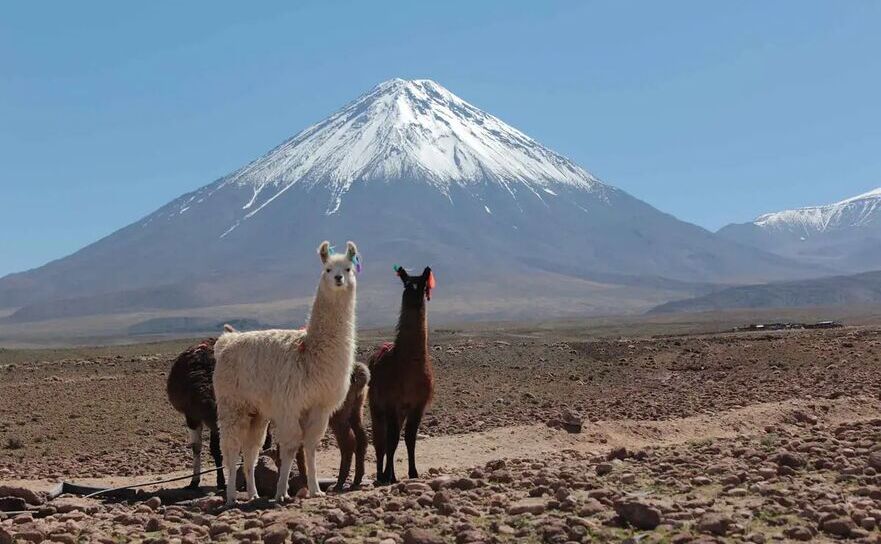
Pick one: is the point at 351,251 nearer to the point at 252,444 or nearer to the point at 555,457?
the point at 252,444

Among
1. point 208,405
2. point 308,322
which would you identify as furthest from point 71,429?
point 308,322

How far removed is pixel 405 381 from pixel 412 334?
0.58 m

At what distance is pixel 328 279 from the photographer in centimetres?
1059

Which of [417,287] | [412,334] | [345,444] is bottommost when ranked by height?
[345,444]

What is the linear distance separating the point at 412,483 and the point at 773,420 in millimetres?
9181

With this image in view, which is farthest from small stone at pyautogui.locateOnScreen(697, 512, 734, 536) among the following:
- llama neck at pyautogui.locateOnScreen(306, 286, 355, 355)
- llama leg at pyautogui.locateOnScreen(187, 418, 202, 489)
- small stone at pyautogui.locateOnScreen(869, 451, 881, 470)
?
llama leg at pyautogui.locateOnScreen(187, 418, 202, 489)

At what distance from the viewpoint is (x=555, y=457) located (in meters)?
13.0

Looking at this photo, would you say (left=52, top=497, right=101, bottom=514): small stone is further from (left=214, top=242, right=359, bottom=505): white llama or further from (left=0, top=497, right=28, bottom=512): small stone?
(left=214, top=242, right=359, bottom=505): white llama

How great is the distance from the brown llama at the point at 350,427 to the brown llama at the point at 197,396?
1.28 metres

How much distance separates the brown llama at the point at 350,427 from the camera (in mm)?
12117

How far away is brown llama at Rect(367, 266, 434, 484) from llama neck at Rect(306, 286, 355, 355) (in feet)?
4.98

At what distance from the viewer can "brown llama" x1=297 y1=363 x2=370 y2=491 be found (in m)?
12.1

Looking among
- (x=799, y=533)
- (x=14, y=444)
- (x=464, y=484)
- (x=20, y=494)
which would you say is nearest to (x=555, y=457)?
(x=464, y=484)

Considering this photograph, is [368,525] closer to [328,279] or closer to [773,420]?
[328,279]
